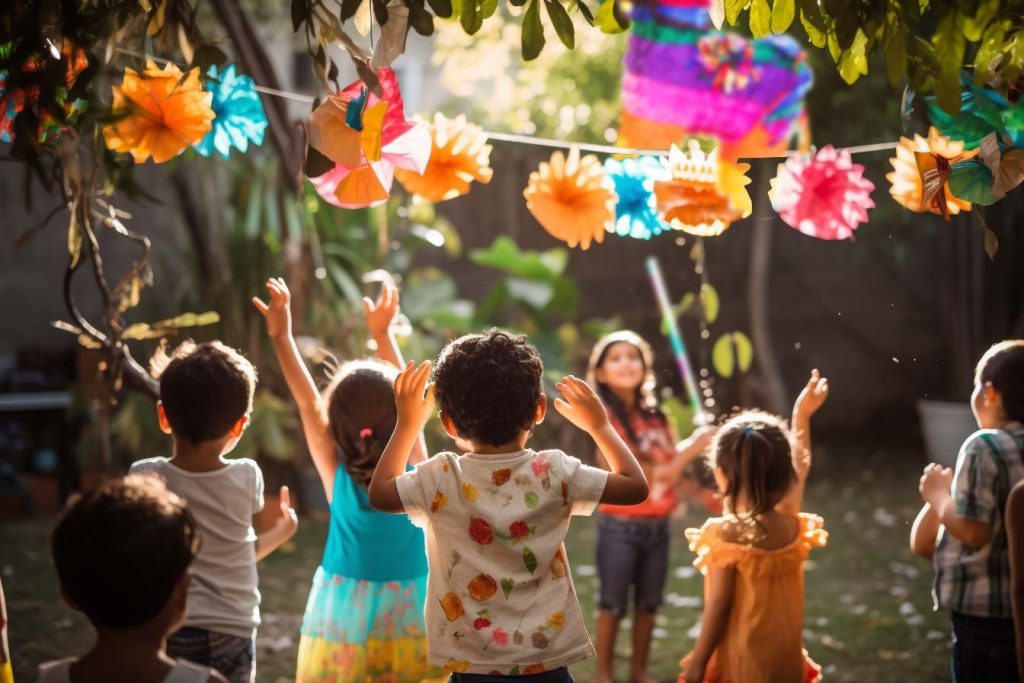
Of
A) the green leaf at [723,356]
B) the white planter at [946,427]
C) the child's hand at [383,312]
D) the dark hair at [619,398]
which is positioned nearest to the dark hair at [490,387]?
the child's hand at [383,312]

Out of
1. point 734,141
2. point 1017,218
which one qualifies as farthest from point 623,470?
point 1017,218

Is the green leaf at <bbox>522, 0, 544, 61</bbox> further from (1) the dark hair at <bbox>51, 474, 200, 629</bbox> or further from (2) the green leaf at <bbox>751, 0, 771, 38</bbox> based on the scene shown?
(1) the dark hair at <bbox>51, 474, 200, 629</bbox>

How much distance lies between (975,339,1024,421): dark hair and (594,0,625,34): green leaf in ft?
3.53

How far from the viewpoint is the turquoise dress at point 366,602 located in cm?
231

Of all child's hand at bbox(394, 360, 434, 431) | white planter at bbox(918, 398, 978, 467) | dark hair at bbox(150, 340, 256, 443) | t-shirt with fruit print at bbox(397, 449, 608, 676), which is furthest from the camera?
white planter at bbox(918, 398, 978, 467)

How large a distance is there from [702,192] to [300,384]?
104cm

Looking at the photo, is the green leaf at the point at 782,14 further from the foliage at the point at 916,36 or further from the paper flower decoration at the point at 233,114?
the paper flower decoration at the point at 233,114

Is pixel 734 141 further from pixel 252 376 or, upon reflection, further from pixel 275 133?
pixel 252 376

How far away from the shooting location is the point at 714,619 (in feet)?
7.52

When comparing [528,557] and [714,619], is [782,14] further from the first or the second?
[714,619]

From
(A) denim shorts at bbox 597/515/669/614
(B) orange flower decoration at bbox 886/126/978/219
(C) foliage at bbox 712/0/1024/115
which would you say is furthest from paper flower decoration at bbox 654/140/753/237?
(A) denim shorts at bbox 597/515/669/614

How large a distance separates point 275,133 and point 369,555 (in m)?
2.59

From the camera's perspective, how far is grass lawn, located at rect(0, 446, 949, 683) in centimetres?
368

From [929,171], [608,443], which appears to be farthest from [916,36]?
[608,443]
